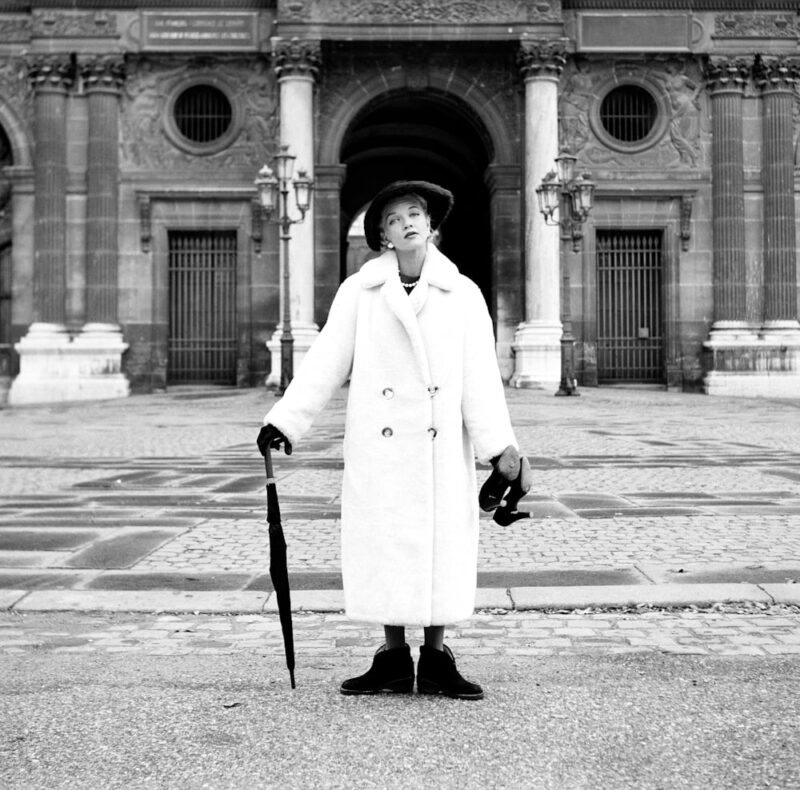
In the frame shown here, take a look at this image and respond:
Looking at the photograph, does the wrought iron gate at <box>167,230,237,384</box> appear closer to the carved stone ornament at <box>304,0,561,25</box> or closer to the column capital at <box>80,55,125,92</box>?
the column capital at <box>80,55,125,92</box>

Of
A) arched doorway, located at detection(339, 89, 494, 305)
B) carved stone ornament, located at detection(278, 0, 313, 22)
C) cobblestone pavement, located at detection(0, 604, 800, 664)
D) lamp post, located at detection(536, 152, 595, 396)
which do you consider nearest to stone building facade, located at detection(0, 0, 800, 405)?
carved stone ornament, located at detection(278, 0, 313, 22)

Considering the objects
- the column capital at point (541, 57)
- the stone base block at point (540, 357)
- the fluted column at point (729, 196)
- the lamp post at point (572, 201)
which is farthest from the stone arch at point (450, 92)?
the fluted column at point (729, 196)

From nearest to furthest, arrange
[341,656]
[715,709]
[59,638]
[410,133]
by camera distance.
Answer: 1. [715,709]
2. [341,656]
3. [59,638]
4. [410,133]

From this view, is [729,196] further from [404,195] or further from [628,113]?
[404,195]

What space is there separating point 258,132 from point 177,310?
14.3 ft

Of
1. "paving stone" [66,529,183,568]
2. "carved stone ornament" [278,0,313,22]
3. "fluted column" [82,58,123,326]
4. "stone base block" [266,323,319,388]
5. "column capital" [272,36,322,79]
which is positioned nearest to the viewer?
"paving stone" [66,529,183,568]

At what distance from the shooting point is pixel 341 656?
433 cm

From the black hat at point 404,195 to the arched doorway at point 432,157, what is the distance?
2270 centimetres

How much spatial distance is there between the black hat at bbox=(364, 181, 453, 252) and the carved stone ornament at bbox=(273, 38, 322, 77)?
21.3 m

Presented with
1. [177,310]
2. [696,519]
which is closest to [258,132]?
[177,310]

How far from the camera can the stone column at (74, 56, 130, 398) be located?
25.0m

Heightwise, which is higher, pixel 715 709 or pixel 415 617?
pixel 415 617

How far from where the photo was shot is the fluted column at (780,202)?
1006 inches

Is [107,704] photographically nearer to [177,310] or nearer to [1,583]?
[1,583]
